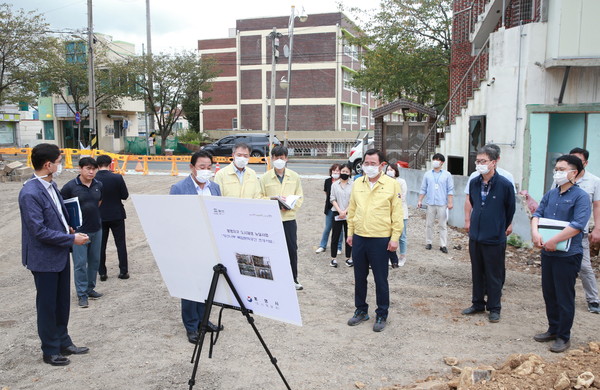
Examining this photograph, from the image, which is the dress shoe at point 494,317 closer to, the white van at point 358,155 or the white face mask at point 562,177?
the white face mask at point 562,177

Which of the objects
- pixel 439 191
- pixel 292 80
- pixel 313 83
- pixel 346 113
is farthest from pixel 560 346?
pixel 346 113

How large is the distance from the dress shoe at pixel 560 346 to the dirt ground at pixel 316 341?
82mm

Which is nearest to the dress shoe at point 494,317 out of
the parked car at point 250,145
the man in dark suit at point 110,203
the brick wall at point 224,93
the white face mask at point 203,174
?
the white face mask at point 203,174

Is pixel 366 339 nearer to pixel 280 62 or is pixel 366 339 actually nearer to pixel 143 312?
pixel 143 312

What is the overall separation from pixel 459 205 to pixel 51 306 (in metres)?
9.25

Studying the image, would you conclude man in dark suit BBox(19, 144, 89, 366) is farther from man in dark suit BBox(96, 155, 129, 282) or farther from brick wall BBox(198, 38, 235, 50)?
brick wall BBox(198, 38, 235, 50)

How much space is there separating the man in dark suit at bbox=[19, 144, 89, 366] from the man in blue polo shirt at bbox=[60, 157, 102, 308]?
1.66 meters

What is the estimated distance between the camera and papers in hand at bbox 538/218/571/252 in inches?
191

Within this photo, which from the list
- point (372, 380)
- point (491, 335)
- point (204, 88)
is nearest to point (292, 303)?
point (372, 380)

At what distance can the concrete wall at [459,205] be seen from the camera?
9.73m

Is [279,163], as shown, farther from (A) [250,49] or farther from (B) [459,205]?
(A) [250,49]

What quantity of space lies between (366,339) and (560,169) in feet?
8.75

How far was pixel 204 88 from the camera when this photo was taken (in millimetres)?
37375

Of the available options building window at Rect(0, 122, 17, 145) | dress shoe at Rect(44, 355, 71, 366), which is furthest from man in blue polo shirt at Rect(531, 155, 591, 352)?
building window at Rect(0, 122, 17, 145)
